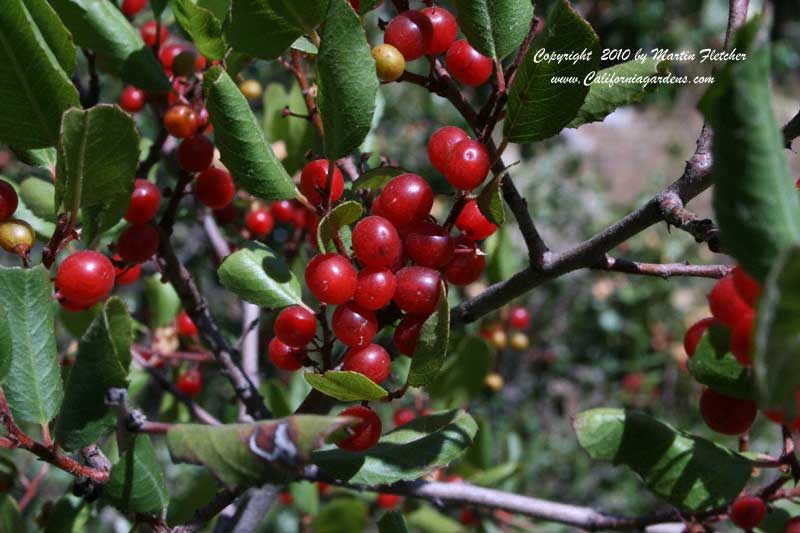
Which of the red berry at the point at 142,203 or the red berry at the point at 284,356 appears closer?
the red berry at the point at 284,356

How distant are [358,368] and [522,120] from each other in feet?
1.02

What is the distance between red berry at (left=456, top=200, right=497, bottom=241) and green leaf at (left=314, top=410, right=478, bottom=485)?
249 mm

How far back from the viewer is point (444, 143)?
0.81 metres

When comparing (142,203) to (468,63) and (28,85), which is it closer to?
(28,85)

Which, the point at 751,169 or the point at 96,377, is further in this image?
the point at 96,377

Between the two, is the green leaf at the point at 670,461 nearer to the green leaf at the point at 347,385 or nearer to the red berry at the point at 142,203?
the green leaf at the point at 347,385

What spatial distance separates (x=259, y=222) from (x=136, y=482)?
2.55ft

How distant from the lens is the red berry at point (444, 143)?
31.7 inches

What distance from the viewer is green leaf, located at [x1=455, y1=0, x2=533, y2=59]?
2.58 feet

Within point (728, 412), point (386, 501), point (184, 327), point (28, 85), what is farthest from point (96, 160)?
point (386, 501)

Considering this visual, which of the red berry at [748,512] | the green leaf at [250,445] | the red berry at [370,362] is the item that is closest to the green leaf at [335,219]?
the red berry at [370,362]

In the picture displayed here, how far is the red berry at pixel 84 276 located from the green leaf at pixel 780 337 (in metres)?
0.68

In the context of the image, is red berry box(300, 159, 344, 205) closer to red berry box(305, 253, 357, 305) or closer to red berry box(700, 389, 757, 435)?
red berry box(305, 253, 357, 305)

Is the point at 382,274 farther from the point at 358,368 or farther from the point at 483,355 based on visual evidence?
the point at 483,355
